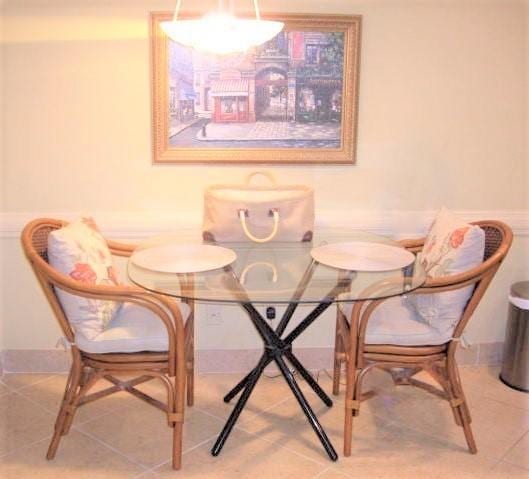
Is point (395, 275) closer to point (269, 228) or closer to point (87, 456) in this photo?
point (269, 228)

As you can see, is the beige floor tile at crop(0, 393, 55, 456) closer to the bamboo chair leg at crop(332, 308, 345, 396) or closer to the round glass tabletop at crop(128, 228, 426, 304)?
the round glass tabletop at crop(128, 228, 426, 304)

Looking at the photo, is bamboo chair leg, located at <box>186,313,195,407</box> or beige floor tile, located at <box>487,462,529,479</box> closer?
beige floor tile, located at <box>487,462,529,479</box>

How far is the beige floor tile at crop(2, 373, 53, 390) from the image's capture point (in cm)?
296

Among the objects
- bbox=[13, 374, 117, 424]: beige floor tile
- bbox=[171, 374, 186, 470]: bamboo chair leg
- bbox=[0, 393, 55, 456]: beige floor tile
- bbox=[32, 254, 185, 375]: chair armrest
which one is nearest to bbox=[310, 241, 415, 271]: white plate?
bbox=[32, 254, 185, 375]: chair armrest

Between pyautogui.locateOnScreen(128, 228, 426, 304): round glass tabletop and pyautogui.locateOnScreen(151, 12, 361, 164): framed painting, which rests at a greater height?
pyautogui.locateOnScreen(151, 12, 361, 164): framed painting

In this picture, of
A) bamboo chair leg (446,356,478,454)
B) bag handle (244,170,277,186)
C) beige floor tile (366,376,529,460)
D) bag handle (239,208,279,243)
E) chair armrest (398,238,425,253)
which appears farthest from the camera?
bag handle (244,170,277,186)

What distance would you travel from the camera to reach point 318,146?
3.02 meters

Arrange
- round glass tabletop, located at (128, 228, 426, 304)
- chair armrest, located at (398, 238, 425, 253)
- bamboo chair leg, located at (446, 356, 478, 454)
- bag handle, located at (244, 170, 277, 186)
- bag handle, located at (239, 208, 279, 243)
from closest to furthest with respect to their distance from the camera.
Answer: round glass tabletop, located at (128, 228, 426, 304) → bamboo chair leg, located at (446, 356, 478, 454) → bag handle, located at (239, 208, 279, 243) → chair armrest, located at (398, 238, 425, 253) → bag handle, located at (244, 170, 277, 186)

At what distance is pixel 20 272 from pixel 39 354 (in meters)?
0.43

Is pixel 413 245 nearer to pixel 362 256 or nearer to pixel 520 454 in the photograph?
pixel 362 256

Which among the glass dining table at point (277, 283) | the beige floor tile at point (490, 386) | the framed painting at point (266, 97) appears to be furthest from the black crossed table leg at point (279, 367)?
the beige floor tile at point (490, 386)

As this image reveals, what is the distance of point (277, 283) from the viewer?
7.22 feet

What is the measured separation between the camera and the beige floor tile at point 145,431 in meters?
2.43

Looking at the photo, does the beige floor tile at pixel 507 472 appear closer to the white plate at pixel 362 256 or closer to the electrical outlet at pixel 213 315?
the white plate at pixel 362 256
